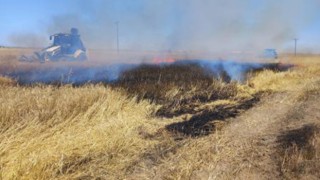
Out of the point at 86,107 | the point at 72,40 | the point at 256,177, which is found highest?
the point at 72,40

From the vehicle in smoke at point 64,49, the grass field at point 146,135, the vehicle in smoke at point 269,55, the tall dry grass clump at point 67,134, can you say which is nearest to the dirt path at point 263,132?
the grass field at point 146,135

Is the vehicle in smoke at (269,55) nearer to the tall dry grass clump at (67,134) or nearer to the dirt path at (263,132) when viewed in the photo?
the dirt path at (263,132)

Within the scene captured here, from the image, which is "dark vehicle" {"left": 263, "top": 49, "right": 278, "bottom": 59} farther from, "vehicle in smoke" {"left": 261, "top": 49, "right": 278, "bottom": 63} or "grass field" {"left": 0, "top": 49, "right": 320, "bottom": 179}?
"grass field" {"left": 0, "top": 49, "right": 320, "bottom": 179}

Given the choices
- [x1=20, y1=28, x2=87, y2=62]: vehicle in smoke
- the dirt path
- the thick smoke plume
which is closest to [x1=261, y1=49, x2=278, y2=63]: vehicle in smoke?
the thick smoke plume

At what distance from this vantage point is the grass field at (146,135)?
249 inches

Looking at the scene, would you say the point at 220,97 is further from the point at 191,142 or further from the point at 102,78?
the point at 191,142

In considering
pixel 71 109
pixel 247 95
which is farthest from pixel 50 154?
pixel 247 95

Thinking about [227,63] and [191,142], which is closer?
[191,142]

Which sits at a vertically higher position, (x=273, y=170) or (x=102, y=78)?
(x=102, y=78)

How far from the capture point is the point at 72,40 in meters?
24.9

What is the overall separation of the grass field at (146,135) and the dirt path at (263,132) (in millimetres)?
19

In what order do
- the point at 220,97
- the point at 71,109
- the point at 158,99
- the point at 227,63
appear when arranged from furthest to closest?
the point at 227,63 < the point at 220,97 < the point at 158,99 < the point at 71,109

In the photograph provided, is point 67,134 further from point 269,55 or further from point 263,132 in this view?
point 269,55

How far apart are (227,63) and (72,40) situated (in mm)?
9332
